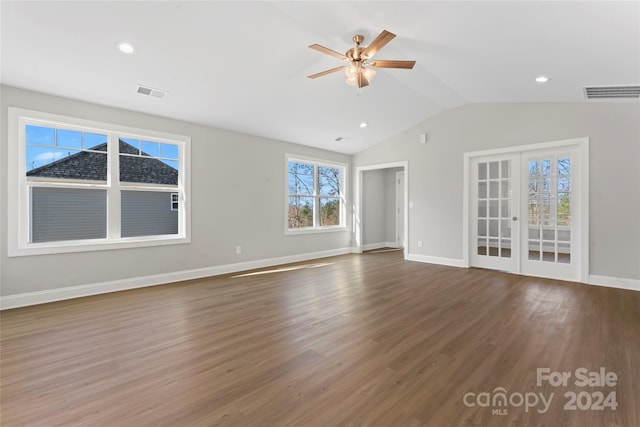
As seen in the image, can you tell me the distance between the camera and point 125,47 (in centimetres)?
313

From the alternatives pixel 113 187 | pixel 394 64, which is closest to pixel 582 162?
pixel 394 64

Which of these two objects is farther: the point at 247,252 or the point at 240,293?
the point at 247,252

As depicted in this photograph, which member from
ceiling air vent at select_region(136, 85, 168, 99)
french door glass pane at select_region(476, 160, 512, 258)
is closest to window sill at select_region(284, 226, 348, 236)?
french door glass pane at select_region(476, 160, 512, 258)

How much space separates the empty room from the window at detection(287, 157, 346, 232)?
129 millimetres

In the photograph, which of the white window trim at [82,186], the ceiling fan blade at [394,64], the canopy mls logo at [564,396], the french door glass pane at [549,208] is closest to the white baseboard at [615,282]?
Result: the french door glass pane at [549,208]

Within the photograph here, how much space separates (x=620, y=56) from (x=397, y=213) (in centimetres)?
610

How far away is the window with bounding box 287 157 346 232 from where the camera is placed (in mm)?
6672

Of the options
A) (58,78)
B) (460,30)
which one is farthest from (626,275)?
(58,78)

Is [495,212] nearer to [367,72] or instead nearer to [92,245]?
[367,72]

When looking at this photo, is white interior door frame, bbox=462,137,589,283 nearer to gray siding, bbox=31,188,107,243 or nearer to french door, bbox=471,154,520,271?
french door, bbox=471,154,520,271

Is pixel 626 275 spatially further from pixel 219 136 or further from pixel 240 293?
pixel 219 136

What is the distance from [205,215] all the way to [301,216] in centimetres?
233

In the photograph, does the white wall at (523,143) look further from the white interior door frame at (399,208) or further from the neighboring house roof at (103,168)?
the neighboring house roof at (103,168)

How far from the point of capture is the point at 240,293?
412 centimetres
